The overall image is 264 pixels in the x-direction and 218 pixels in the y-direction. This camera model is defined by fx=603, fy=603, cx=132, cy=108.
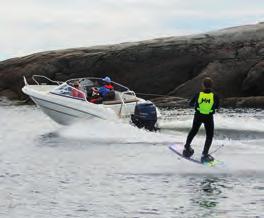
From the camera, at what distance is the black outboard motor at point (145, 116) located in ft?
83.9

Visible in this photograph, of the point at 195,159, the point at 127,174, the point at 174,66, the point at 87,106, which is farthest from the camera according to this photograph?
the point at 174,66

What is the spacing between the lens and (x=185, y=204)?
14.2 m

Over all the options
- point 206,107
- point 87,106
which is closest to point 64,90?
point 87,106

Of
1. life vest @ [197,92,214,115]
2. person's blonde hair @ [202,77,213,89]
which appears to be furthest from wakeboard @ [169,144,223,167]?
person's blonde hair @ [202,77,213,89]

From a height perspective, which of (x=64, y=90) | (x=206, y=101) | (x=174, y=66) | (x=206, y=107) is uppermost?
(x=206, y=101)

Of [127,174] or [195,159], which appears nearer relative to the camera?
[127,174]

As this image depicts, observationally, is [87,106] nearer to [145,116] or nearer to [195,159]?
[145,116]

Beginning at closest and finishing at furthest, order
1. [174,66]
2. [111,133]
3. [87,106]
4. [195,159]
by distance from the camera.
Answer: [195,159], [111,133], [87,106], [174,66]

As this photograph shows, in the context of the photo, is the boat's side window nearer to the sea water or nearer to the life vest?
the sea water

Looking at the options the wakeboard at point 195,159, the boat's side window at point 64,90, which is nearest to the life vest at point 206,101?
the wakeboard at point 195,159

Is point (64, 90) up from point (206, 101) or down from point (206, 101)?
down

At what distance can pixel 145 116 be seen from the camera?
83.8ft

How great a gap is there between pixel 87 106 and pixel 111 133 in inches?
79.5

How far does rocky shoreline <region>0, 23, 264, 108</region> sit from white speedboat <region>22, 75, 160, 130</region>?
21.9 meters
